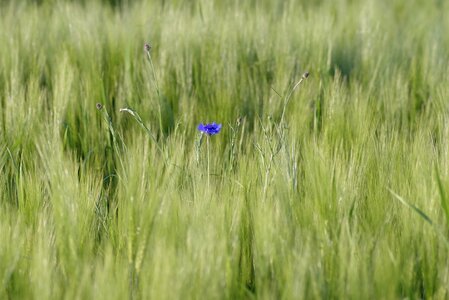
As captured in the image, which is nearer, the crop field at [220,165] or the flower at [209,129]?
the crop field at [220,165]

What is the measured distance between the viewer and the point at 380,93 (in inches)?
98.1

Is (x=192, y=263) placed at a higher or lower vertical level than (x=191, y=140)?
higher

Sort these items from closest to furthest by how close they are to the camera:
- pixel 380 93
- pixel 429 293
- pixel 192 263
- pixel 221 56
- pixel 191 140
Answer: pixel 192 263
pixel 429 293
pixel 191 140
pixel 380 93
pixel 221 56

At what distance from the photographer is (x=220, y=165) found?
1.96 m

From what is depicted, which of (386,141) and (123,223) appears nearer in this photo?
(123,223)

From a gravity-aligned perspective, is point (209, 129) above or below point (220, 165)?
above

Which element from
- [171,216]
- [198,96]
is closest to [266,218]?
[171,216]

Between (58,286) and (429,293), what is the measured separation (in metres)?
0.67

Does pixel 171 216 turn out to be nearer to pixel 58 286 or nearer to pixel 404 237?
pixel 58 286

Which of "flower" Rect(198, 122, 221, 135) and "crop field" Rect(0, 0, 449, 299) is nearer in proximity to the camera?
"crop field" Rect(0, 0, 449, 299)

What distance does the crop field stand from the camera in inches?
54.7

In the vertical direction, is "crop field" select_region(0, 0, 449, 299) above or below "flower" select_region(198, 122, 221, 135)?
below

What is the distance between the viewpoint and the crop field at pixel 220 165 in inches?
54.7

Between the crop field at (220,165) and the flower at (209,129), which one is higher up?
the flower at (209,129)
